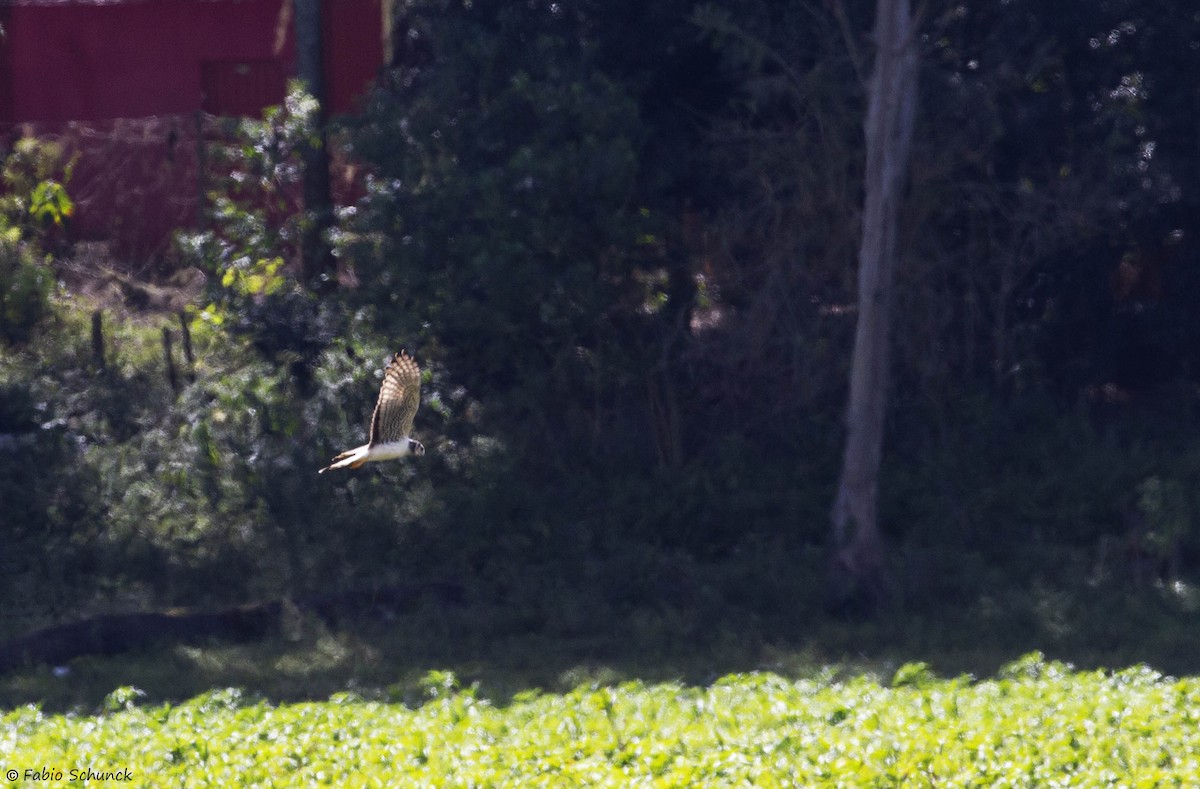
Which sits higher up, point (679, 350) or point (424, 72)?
point (424, 72)

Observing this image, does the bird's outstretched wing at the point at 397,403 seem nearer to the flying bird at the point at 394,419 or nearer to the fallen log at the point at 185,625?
the flying bird at the point at 394,419

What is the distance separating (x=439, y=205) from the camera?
468 inches

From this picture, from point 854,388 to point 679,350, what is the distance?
77.4 inches

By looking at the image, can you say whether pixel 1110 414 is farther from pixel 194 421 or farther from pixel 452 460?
pixel 194 421

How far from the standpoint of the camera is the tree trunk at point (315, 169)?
42.7 feet

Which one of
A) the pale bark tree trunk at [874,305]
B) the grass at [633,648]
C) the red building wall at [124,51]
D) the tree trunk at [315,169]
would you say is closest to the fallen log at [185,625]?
the grass at [633,648]

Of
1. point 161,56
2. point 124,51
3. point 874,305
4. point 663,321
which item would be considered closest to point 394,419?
point 874,305

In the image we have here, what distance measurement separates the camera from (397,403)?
586 cm

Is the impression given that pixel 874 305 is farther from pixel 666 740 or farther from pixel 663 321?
pixel 666 740

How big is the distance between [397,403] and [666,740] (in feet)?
7.82

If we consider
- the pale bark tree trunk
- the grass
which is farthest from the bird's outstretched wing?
the pale bark tree trunk

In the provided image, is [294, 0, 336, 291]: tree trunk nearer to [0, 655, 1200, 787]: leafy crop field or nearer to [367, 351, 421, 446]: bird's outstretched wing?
[0, 655, 1200, 787]: leafy crop field

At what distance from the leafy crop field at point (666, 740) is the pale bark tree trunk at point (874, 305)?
8.54 feet

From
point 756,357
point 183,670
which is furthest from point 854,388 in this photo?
point 183,670
